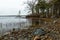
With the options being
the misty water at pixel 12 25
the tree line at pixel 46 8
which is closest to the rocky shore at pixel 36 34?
the misty water at pixel 12 25

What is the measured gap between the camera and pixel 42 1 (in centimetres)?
3278

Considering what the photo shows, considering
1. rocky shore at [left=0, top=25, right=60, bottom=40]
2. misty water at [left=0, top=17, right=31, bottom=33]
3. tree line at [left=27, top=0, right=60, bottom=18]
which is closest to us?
rocky shore at [left=0, top=25, right=60, bottom=40]

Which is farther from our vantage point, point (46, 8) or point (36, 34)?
point (46, 8)

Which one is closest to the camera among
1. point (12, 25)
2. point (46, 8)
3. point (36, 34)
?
point (36, 34)

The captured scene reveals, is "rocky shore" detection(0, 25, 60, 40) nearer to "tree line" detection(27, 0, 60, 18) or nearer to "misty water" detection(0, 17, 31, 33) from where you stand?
"misty water" detection(0, 17, 31, 33)

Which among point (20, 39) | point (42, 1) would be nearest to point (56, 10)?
point (42, 1)

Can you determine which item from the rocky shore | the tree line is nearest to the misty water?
the rocky shore

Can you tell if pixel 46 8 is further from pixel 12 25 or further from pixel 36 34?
pixel 36 34

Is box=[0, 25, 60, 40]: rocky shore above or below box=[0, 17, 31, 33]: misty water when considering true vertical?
above

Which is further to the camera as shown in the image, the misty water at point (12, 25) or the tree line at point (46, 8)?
the tree line at point (46, 8)

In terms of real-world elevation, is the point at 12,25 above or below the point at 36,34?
below

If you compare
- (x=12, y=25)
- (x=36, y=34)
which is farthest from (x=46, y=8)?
(x=36, y=34)

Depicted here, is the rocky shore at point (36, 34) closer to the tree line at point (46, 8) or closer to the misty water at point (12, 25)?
the misty water at point (12, 25)

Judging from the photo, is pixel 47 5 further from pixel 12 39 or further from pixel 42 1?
pixel 12 39
